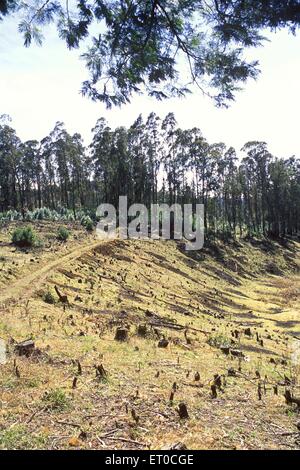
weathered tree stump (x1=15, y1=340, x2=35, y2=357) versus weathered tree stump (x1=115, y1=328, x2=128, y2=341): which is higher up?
weathered tree stump (x1=15, y1=340, x2=35, y2=357)

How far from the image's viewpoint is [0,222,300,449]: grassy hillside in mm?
5003

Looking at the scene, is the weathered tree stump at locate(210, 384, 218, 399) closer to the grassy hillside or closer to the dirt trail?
the grassy hillside

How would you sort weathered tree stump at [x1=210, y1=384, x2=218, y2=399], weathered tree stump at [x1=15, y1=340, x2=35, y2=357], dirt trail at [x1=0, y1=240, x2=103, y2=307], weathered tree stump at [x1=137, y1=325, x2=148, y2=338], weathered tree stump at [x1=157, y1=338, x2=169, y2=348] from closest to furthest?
1. weathered tree stump at [x1=210, y1=384, x2=218, y2=399]
2. weathered tree stump at [x1=15, y1=340, x2=35, y2=357]
3. weathered tree stump at [x1=157, y1=338, x2=169, y2=348]
4. weathered tree stump at [x1=137, y1=325, x2=148, y2=338]
5. dirt trail at [x1=0, y1=240, x2=103, y2=307]

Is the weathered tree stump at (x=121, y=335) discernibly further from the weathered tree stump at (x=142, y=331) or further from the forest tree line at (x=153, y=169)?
the forest tree line at (x=153, y=169)

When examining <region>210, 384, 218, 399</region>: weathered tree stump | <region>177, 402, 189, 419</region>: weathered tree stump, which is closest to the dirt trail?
<region>210, 384, 218, 399</region>: weathered tree stump

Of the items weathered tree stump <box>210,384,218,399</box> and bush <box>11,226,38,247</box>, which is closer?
weathered tree stump <box>210,384,218,399</box>

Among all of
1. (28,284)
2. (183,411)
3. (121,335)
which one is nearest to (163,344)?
(121,335)

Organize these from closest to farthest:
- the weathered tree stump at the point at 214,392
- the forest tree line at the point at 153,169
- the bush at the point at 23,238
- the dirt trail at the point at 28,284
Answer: the weathered tree stump at the point at 214,392, the dirt trail at the point at 28,284, the bush at the point at 23,238, the forest tree line at the point at 153,169

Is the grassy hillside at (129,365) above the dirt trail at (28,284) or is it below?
below

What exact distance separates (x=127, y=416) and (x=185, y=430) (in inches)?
31.9

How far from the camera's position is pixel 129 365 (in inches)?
293

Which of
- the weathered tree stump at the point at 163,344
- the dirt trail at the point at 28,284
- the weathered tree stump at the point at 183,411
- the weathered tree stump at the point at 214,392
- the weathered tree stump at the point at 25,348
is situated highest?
the dirt trail at the point at 28,284

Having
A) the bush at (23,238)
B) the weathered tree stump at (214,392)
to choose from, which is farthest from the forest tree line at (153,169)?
the weathered tree stump at (214,392)

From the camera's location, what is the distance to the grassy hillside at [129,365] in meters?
5.00
